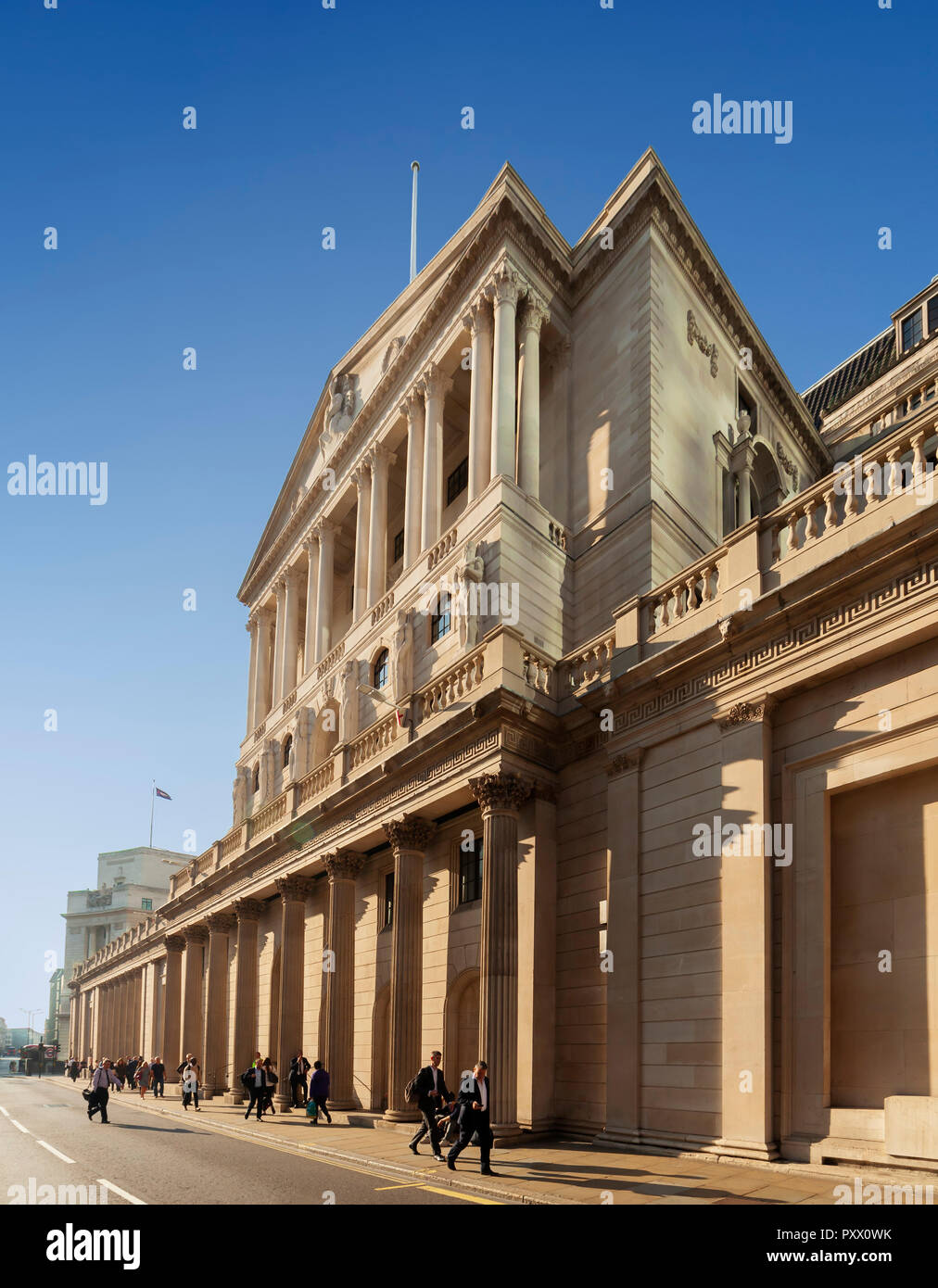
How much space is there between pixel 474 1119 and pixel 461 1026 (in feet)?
28.7

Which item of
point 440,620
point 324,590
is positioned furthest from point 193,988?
point 440,620

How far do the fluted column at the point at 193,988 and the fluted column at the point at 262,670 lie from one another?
3.97 meters

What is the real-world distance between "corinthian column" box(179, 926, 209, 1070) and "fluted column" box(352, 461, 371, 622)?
706 inches

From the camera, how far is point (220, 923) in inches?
1639

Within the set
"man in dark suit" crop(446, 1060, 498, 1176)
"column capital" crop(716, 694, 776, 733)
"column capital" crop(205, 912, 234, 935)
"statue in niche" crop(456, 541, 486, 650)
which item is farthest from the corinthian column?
"column capital" crop(716, 694, 776, 733)

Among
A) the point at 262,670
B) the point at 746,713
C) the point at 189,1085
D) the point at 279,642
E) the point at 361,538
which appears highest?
the point at 361,538

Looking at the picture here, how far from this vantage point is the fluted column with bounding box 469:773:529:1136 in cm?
1947

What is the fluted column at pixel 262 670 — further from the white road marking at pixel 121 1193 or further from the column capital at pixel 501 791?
the white road marking at pixel 121 1193

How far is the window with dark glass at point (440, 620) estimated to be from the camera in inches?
1145

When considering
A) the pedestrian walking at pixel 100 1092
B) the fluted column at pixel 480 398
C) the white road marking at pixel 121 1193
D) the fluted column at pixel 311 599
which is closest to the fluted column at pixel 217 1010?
the pedestrian walking at pixel 100 1092

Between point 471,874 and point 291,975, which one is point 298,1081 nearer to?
point 291,975
